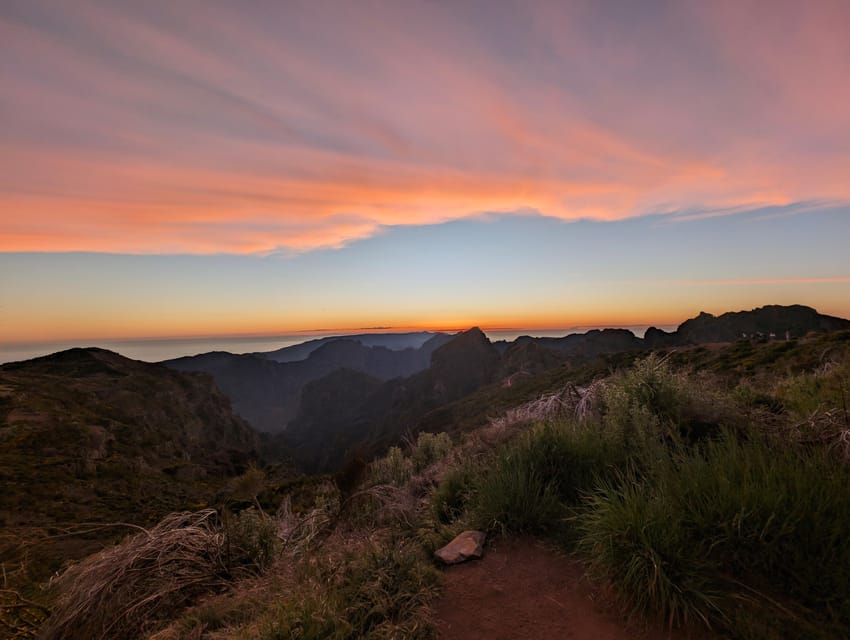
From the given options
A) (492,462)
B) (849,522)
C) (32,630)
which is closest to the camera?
(849,522)

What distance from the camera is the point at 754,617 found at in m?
2.80

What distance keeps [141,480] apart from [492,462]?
18.2 metres

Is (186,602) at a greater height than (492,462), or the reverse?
(492,462)

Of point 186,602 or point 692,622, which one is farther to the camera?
point 186,602

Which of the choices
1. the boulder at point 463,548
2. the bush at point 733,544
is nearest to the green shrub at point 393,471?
the boulder at point 463,548

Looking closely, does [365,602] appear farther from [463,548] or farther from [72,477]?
[72,477]

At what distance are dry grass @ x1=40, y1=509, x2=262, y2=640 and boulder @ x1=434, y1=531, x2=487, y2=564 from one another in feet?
8.68

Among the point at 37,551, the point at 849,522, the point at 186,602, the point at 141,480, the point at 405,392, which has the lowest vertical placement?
the point at 405,392

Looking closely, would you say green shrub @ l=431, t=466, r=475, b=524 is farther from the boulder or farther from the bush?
the bush

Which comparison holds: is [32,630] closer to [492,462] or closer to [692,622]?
[492,462]

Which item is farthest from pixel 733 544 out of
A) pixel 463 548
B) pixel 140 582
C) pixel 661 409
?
pixel 140 582

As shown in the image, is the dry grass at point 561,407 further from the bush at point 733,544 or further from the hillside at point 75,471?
the hillside at point 75,471

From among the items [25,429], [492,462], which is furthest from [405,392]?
[492,462]

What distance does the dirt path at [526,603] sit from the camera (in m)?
3.11
